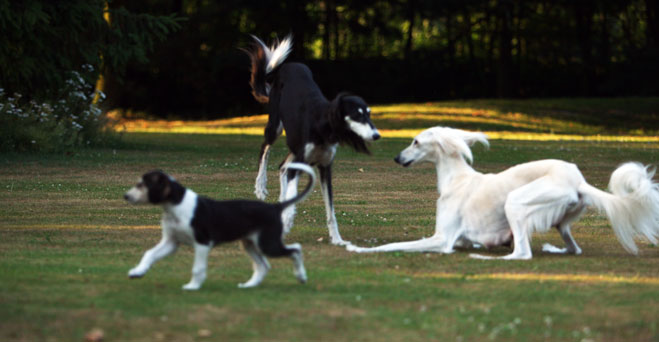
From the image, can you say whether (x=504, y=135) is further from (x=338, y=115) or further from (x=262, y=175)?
(x=338, y=115)

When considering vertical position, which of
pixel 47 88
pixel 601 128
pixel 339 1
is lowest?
pixel 601 128

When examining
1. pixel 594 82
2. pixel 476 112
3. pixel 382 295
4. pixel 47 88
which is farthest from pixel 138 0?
pixel 382 295

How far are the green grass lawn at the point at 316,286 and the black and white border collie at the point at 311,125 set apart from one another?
59cm

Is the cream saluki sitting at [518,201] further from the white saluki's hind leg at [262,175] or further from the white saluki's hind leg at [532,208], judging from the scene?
the white saluki's hind leg at [262,175]

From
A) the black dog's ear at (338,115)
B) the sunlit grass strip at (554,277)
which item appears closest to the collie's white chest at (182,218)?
the sunlit grass strip at (554,277)

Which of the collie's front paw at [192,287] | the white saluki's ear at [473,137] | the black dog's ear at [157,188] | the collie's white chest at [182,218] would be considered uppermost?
the white saluki's ear at [473,137]

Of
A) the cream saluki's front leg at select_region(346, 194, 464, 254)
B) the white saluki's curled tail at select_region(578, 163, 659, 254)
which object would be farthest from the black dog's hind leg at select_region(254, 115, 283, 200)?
the white saluki's curled tail at select_region(578, 163, 659, 254)

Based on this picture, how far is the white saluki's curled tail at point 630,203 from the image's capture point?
8.67m

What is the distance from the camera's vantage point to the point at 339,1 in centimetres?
4859

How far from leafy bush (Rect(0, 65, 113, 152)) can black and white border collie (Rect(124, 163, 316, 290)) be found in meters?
13.9

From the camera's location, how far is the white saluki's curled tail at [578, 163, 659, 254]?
8672 mm

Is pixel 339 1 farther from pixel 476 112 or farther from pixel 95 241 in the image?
pixel 95 241

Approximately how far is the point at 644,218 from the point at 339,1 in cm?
4100

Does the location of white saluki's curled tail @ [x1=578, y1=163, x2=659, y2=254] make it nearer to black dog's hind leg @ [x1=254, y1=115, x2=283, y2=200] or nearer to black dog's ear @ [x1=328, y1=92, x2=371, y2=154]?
black dog's ear @ [x1=328, y1=92, x2=371, y2=154]
